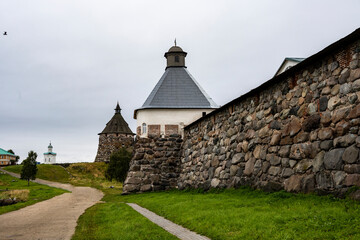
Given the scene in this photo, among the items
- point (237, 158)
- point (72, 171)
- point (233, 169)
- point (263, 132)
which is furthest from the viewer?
point (72, 171)

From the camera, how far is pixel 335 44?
7324mm

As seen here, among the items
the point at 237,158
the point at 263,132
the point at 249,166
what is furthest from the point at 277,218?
the point at 237,158

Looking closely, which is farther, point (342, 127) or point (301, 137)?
point (301, 137)

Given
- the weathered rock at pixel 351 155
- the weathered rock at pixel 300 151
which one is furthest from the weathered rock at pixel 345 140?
the weathered rock at pixel 300 151

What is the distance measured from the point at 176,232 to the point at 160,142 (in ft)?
39.6

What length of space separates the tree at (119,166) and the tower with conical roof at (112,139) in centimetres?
1754

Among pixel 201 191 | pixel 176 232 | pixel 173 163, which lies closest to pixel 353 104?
pixel 176 232

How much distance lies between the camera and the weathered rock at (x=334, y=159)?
23.1 feet

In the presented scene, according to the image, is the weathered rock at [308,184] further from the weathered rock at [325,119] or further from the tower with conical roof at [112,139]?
the tower with conical roof at [112,139]

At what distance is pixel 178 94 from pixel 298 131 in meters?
11.9

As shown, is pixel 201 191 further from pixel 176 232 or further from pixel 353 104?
pixel 353 104

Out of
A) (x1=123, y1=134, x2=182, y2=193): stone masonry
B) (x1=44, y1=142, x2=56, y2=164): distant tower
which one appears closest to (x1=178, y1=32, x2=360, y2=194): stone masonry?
(x1=123, y1=134, x2=182, y2=193): stone masonry

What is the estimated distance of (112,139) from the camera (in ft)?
179

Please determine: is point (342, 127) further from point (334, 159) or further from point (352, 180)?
point (352, 180)
